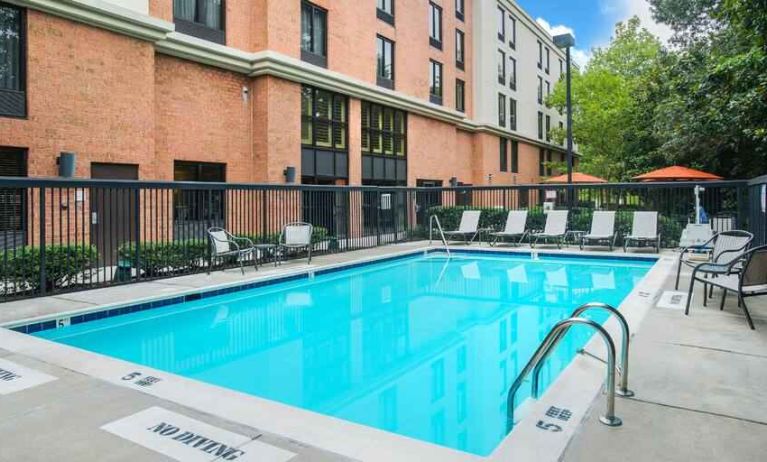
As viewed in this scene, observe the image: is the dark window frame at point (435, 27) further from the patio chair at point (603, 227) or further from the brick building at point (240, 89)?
the patio chair at point (603, 227)

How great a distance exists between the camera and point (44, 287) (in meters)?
6.53

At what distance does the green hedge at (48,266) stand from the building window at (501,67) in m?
24.5

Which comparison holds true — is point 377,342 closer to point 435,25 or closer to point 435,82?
point 435,82

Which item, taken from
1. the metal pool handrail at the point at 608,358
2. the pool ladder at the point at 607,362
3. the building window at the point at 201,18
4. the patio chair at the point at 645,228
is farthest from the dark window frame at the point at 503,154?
the metal pool handrail at the point at 608,358

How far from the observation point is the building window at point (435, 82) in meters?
22.2

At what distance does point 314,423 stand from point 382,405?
1022 mm

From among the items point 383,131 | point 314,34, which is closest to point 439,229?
point 383,131

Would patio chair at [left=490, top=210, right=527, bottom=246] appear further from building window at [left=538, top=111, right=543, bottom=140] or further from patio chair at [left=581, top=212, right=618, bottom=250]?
building window at [left=538, top=111, right=543, bottom=140]

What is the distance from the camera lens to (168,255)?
8.33 m

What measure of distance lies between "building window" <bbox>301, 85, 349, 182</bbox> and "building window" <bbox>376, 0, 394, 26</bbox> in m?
4.12

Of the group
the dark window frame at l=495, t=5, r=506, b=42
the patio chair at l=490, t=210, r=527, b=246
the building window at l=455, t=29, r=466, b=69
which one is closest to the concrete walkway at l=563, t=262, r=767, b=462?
the patio chair at l=490, t=210, r=527, b=246

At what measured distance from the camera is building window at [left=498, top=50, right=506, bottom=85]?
1091 inches

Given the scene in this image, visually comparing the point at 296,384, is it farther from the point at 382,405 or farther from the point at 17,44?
the point at 17,44

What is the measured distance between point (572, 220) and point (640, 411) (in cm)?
1106
